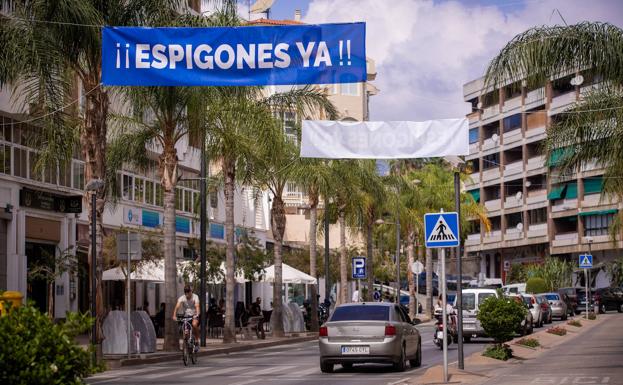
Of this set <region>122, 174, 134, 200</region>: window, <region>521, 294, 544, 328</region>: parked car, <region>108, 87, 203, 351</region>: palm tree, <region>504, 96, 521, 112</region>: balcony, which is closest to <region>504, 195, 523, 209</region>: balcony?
<region>504, 96, 521, 112</region>: balcony

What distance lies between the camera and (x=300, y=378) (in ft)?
78.1

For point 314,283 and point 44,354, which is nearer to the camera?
point 44,354

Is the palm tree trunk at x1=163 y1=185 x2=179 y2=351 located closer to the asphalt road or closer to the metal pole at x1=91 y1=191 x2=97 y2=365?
the asphalt road

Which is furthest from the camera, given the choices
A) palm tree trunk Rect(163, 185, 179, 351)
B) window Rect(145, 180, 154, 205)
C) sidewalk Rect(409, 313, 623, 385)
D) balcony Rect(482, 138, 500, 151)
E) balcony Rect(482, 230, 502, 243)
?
balcony Rect(482, 138, 500, 151)

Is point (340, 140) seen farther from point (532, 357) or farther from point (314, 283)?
point (314, 283)

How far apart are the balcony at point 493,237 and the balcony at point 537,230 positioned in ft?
18.5

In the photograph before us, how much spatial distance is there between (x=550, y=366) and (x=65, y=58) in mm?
13585

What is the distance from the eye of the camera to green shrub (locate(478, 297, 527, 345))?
92.7 feet

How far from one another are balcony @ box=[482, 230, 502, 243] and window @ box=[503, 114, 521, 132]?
9785 millimetres

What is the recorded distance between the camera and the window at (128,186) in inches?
2095

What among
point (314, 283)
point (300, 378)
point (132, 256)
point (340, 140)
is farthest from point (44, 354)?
point (314, 283)

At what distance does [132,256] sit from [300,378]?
8.41 m

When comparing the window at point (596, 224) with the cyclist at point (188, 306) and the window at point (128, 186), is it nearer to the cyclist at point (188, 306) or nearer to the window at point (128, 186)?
the window at point (128, 186)

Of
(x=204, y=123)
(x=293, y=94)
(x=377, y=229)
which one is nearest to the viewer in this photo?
(x=204, y=123)
